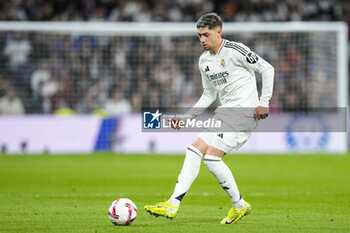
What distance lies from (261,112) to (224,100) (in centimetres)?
66

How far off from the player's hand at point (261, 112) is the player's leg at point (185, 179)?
0.65m

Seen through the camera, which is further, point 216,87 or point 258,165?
point 258,165

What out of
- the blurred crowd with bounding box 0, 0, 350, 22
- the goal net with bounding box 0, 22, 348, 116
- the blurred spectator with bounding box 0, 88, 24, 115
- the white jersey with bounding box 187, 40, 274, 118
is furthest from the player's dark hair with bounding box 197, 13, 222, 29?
the blurred crowd with bounding box 0, 0, 350, 22

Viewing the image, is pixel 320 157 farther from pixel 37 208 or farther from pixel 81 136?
pixel 37 208

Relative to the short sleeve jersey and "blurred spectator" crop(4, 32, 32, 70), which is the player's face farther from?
"blurred spectator" crop(4, 32, 32, 70)

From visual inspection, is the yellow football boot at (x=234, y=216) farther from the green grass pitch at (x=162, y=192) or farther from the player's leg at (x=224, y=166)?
the green grass pitch at (x=162, y=192)

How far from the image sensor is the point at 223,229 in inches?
309

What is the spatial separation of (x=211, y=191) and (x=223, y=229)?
503 centimetres

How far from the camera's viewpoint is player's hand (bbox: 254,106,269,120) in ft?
26.5

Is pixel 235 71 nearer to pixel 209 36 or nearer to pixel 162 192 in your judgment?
pixel 209 36

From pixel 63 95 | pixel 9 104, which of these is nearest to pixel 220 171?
pixel 9 104

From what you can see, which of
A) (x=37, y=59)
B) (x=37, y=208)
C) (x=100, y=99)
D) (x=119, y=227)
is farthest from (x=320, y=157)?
(x=119, y=227)

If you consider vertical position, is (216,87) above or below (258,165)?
above

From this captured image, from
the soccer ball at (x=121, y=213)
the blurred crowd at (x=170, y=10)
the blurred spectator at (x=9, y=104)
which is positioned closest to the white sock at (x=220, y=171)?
the soccer ball at (x=121, y=213)
